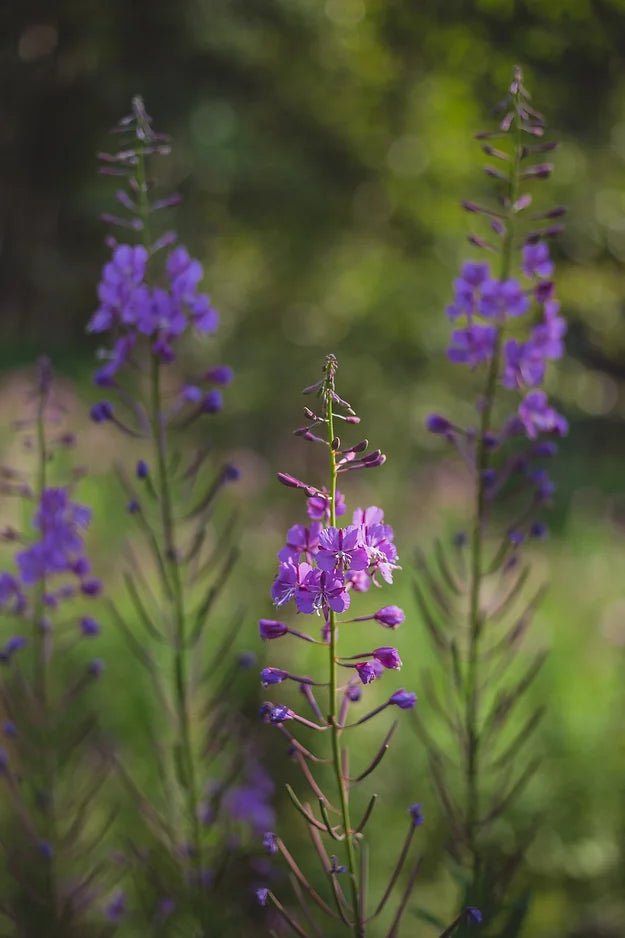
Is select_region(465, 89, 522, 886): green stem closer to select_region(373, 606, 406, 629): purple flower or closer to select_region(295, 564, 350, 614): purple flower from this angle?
select_region(373, 606, 406, 629): purple flower

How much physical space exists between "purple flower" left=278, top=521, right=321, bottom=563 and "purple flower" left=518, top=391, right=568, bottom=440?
0.77 meters

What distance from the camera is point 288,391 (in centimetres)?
A: 449

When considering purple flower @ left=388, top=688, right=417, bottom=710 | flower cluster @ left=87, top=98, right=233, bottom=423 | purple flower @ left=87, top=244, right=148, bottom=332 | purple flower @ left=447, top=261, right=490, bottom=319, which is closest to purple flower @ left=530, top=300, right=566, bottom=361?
purple flower @ left=447, top=261, right=490, bottom=319

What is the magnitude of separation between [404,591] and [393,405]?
3.74 ft

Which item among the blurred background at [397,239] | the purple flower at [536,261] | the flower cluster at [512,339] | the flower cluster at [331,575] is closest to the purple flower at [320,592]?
the flower cluster at [331,575]

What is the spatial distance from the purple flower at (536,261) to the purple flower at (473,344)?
134 mm

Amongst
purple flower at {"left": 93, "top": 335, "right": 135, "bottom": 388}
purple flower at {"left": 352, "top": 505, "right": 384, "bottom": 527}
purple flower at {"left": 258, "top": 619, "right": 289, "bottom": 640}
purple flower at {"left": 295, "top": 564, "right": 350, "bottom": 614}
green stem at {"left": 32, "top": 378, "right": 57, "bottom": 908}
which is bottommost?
green stem at {"left": 32, "top": 378, "right": 57, "bottom": 908}

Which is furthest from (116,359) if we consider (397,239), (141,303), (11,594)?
(397,239)

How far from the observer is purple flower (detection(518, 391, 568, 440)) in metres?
1.83

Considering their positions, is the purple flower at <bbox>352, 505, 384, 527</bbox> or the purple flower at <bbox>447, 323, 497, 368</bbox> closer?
the purple flower at <bbox>352, 505, 384, 527</bbox>

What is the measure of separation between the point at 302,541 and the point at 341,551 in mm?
116

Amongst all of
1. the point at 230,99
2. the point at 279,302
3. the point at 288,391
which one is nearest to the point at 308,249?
the point at 279,302

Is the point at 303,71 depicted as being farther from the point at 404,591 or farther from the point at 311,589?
the point at 311,589

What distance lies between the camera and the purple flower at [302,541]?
45.9 inches
